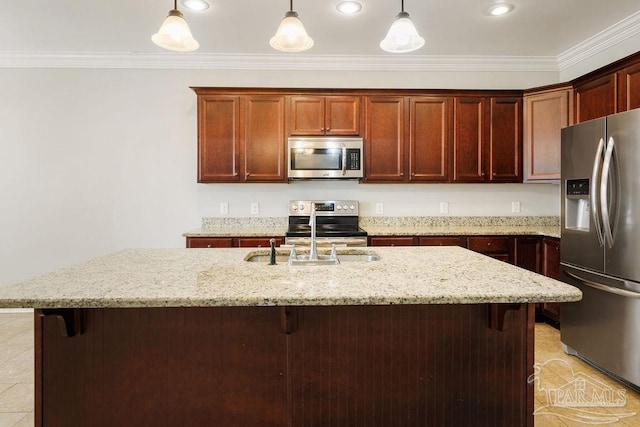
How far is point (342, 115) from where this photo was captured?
140 inches

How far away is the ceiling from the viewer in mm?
2830

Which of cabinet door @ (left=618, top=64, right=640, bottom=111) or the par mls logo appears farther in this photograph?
cabinet door @ (left=618, top=64, right=640, bottom=111)

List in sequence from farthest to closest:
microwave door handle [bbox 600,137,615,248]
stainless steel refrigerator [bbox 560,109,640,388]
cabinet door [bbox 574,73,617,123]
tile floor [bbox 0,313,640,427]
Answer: cabinet door [bbox 574,73,617,123] → microwave door handle [bbox 600,137,615,248] → stainless steel refrigerator [bbox 560,109,640,388] → tile floor [bbox 0,313,640,427]

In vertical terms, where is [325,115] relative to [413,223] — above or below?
above

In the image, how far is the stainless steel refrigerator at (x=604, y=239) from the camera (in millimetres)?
2221

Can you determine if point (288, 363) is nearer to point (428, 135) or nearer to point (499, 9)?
point (428, 135)

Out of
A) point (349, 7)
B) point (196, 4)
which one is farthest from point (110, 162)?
point (349, 7)

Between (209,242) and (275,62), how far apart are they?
200cm

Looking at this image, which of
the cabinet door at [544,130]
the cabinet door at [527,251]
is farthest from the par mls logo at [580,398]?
the cabinet door at [544,130]

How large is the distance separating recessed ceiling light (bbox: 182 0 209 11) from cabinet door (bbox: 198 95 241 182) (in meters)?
0.82

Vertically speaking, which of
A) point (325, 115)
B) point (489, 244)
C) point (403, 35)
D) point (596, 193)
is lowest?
point (489, 244)

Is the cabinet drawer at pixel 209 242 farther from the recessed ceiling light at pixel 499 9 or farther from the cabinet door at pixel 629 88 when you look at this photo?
the cabinet door at pixel 629 88

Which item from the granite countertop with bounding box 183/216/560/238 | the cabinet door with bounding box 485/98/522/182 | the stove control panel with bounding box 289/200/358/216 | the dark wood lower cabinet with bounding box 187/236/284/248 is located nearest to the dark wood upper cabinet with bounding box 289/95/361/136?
the stove control panel with bounding box 289/200/358/216

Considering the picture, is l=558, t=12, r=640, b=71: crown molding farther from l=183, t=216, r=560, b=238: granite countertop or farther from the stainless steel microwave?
the stainless steel microwave
